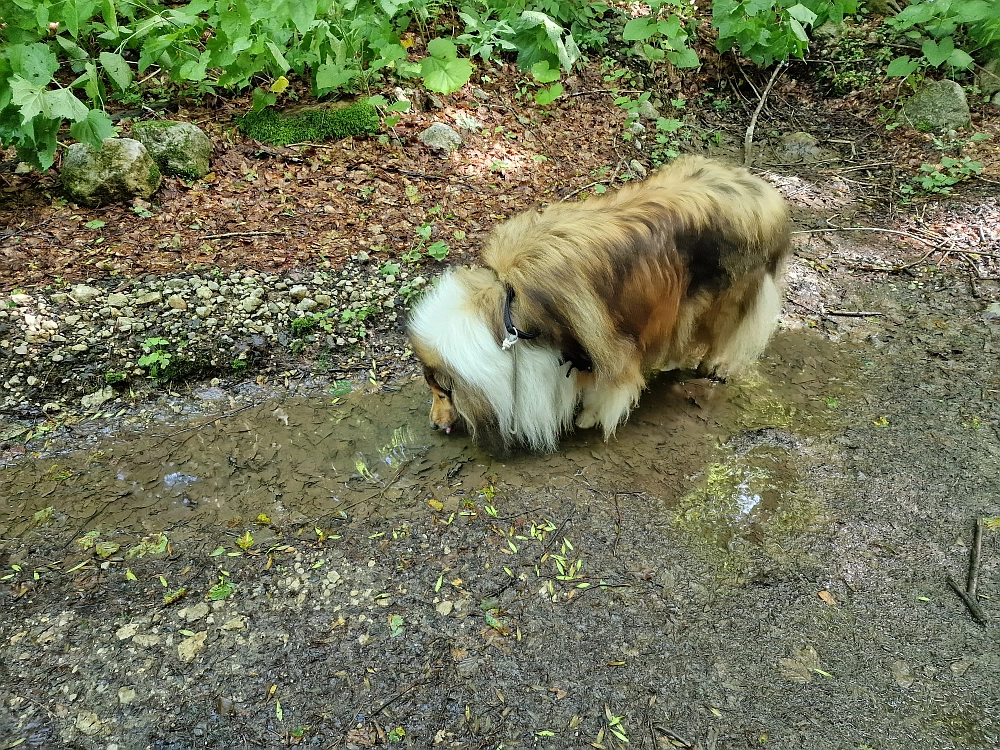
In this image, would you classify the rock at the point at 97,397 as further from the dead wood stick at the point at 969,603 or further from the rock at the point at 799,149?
the rock at the point at 799,149

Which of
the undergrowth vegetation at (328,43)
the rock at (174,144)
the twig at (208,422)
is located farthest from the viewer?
the rock at (174,144)

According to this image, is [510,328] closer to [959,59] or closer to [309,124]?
[309,124]

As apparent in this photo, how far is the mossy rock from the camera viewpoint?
5.25m

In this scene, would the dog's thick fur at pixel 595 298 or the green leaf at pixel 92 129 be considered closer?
the dog's thick fur at pixel 595 298

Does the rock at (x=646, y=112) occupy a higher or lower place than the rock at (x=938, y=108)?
lower

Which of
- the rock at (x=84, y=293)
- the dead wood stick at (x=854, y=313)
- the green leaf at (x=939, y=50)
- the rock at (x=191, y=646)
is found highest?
the green leaf at (x=939, y=50)

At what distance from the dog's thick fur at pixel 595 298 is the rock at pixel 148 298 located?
1964 mm

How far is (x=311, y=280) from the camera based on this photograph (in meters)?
4.40

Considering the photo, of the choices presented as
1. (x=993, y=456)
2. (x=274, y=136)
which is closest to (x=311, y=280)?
(x=274, y=136)

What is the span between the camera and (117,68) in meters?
4.69

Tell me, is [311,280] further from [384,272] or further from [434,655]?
[434,655]

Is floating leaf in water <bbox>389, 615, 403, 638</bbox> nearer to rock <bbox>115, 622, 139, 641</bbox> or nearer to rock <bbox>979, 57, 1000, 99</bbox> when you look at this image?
rock <bbox>115, 622, 139, 641</bbox>

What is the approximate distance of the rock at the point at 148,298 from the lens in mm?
4000

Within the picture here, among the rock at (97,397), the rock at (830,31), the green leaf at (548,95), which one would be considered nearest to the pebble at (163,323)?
the rock at (97,397)
